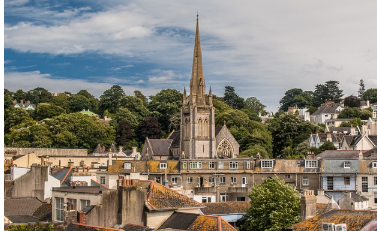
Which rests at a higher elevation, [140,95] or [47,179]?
[140,95]

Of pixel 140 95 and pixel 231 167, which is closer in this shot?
pixel 231 167

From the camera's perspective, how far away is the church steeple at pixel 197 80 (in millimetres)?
101938

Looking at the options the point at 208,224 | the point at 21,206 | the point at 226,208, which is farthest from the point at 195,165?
the point at 208,224

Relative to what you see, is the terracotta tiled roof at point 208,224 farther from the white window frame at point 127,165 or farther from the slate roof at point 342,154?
the slate roof at point 342,154

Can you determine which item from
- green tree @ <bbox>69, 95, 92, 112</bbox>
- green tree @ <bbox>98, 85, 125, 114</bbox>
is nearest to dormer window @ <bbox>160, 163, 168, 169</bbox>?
green tree @ <bbox>98, 85, 125, 114</bbox>

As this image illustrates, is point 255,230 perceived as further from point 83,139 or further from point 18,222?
point 83,139

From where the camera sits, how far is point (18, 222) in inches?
1207

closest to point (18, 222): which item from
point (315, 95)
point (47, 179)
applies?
point (47, 179)

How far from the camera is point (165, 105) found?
13212cm

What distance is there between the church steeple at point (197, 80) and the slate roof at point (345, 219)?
72802 mm

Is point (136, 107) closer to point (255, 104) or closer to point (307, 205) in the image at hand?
point (255, 104)

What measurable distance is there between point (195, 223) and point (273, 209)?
1643 cm

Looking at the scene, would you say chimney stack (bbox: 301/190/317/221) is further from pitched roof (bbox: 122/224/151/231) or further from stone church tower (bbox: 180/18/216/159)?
stone church tower (bbox: 180/18/216/159)

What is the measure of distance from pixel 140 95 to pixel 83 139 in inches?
2513
